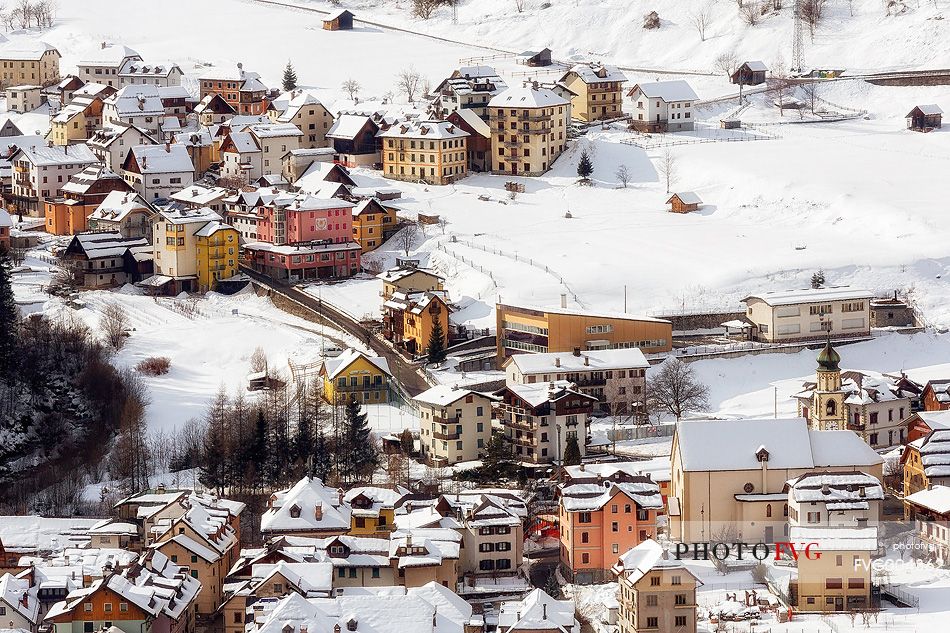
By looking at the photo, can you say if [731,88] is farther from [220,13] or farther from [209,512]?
[209,512]

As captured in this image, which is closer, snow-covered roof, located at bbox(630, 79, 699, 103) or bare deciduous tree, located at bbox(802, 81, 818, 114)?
snow-covered roof, located at bbox(630, 79, 699, 103)

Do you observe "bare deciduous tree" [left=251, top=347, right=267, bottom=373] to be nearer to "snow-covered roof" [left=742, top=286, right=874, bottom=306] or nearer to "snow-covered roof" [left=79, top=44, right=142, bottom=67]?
"snow-covered roof" [left=742, top=286, right=874, bottom=306]

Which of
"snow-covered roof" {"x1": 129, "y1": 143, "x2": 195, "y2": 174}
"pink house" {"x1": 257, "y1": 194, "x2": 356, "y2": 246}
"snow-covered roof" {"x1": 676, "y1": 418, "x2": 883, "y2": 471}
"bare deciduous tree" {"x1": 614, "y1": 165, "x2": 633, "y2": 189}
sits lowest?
"snow-covered roof" {"x1": 676, "y1": 418, "x2": 883, "y2": 471}

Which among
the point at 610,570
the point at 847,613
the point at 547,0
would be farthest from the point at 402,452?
the point at 547,0

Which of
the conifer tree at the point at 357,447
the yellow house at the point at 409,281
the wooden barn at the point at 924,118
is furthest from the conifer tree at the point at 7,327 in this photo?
the wooden barn at the point at 924,118

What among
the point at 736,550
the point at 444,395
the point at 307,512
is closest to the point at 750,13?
the point at 444,395

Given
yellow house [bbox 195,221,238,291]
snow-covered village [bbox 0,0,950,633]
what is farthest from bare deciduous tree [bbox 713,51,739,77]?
yellow house [bbox 195,221,238,291]

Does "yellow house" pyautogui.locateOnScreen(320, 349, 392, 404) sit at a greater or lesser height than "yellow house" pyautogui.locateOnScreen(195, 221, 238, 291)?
lesser

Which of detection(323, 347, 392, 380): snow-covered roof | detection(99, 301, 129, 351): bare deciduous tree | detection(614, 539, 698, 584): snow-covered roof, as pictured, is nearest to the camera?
detection(614, 539, 698, 584): snow-covered roof
